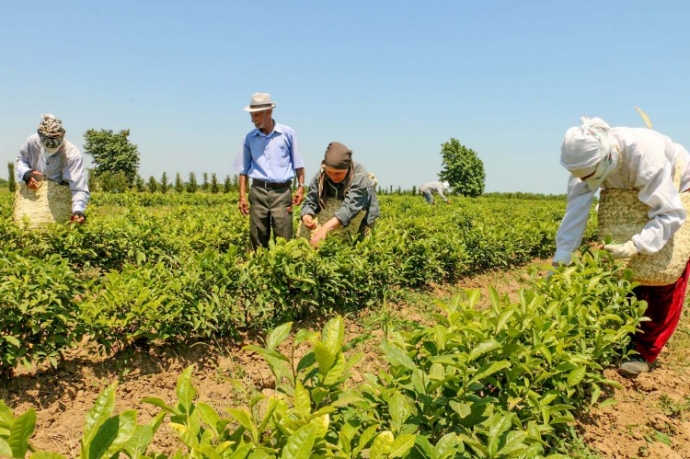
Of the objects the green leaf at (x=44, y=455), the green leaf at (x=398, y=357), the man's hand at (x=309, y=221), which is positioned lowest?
the green leaf at (x=398, y=357)

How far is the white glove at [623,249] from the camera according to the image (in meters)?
3.06

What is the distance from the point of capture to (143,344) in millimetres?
3895

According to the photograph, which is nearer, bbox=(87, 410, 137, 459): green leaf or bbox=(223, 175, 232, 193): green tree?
bbox=(87, 410, 137, 459): green leaf

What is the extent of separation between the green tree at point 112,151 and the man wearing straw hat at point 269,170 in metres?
66.6

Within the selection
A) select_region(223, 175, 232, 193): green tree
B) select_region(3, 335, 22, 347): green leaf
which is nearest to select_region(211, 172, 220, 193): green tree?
select_region(223, 175, 232, 193): green tree

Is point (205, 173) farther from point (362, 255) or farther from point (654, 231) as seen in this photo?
point (654, 231)

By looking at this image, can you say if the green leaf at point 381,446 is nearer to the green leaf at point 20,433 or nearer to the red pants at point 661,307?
the green leaf at point 20,433

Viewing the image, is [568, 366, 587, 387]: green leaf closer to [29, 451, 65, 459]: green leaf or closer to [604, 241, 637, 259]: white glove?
[604, 241, 637, 259]: white glove

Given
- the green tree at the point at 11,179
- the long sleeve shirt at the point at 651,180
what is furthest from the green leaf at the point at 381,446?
the green tree at the point at 11,179

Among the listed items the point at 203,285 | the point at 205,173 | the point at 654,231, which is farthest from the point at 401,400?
the point at 205,173

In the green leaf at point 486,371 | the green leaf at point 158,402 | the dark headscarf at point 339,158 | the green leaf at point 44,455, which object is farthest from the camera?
the dark headscarf at point 339,158

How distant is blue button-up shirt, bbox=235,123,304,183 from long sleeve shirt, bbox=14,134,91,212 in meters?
1.69

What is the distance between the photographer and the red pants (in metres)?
3.41

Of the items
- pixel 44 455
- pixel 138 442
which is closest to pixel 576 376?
pixel 138 442
